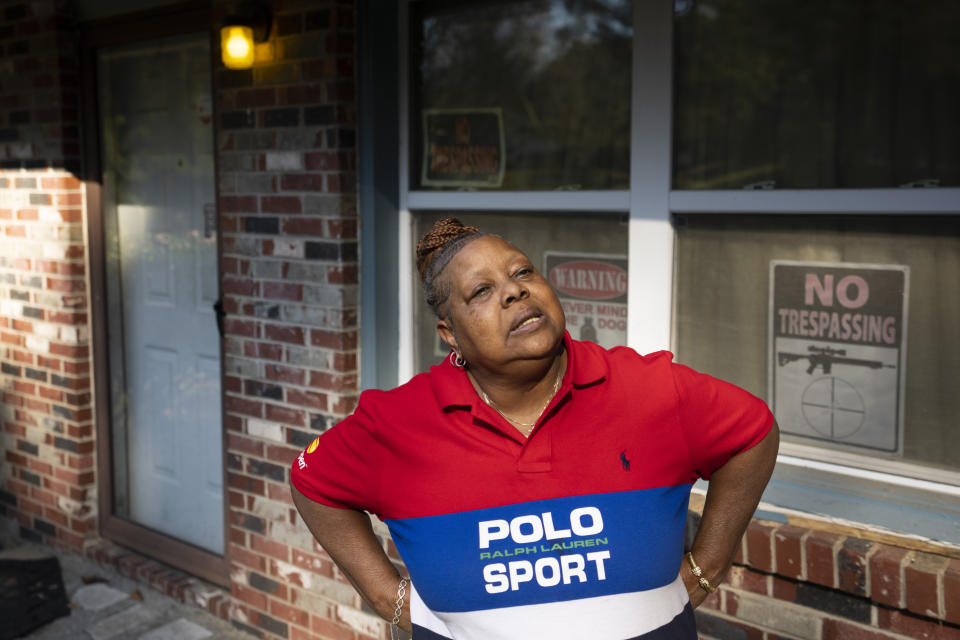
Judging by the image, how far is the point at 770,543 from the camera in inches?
104

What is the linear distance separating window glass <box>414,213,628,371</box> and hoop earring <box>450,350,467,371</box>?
125cm

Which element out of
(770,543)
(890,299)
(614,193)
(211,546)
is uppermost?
(614,193)

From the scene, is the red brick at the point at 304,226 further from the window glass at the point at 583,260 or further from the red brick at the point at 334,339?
the window glass at the point at 583,260

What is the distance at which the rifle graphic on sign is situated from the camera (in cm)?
258

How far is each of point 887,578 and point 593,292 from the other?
122cm

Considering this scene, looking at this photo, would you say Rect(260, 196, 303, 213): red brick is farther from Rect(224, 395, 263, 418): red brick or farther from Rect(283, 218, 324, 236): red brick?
Rect(224, 395, 263, 418): red brick

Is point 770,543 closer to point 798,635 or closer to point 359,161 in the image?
point 798,635

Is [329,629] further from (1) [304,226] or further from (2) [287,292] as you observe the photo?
(1) [304,226]

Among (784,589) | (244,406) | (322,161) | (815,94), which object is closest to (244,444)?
(244,406)

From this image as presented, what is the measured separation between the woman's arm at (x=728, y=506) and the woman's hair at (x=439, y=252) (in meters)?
0.68

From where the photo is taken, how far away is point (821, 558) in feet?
8.32

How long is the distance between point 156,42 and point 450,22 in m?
1.72

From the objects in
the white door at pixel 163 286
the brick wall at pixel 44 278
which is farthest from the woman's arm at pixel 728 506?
the brick wall at pixel 44 278

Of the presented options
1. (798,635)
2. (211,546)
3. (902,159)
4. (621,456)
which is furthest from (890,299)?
(211,546)
